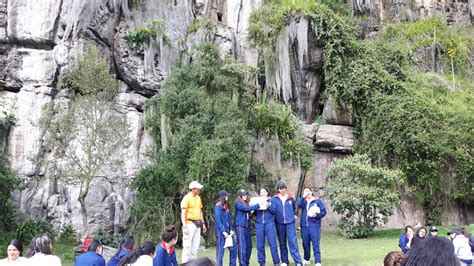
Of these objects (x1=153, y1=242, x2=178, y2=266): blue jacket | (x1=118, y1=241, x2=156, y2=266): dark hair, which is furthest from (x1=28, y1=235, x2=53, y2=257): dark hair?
(x1=153, y1=242, x2=178, y2=266): blue jacket

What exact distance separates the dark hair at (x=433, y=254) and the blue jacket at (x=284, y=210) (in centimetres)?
543

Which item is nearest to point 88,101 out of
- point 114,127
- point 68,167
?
point 114,127

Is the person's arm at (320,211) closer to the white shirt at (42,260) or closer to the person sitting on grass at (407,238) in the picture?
the person sitting on grass at (407,238)

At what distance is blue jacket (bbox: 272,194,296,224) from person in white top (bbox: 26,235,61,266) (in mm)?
4167

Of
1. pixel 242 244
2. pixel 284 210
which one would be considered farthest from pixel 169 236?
pixel 284 210

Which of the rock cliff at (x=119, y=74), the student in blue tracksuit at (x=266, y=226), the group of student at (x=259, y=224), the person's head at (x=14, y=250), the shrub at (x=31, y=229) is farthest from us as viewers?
the rock cliff at (x=119, y=74)

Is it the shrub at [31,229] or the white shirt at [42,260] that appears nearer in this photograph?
the white shirt at [42,260]

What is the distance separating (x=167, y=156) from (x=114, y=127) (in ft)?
5.97

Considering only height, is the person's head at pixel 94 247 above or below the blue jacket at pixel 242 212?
below

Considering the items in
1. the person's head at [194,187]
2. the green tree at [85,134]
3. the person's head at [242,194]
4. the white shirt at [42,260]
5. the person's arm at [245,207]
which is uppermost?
the green tree at [85,134]

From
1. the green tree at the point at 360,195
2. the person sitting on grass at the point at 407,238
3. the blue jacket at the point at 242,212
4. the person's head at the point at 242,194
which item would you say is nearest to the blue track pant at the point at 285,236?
the blue jacket at the point at 242,212

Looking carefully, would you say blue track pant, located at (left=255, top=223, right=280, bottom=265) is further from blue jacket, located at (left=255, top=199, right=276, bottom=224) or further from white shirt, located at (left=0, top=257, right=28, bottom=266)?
white shirt, located at (left=0, top=257, right=28, bottom=266)

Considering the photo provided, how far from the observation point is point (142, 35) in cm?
1927

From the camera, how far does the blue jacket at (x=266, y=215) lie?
832 cm
